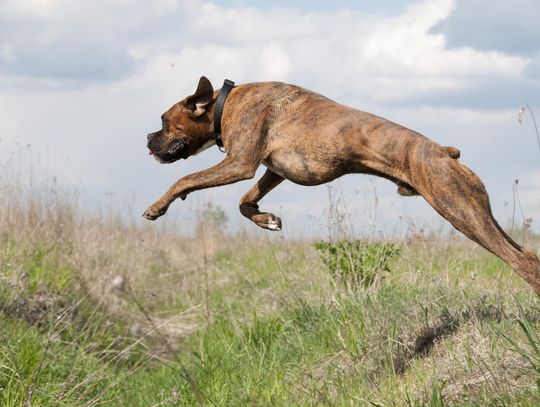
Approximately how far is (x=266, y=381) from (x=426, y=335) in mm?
1224

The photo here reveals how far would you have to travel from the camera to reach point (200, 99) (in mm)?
6684

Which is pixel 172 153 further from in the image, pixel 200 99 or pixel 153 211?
pixel 153 211

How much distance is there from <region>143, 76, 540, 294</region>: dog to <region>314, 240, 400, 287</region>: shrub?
1.13 meters

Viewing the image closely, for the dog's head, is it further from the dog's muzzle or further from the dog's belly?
the dog's belly

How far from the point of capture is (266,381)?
6219 mm

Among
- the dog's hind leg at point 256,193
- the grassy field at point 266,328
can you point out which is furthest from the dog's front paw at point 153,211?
the dog's hind leg at point 256,193

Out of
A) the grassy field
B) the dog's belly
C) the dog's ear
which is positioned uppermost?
the dog's ear

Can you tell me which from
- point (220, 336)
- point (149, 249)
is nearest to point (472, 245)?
point (220, 336)

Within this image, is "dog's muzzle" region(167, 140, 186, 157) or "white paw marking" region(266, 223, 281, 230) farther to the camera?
"dog's muzzle" region(167, 140, 186, 157)

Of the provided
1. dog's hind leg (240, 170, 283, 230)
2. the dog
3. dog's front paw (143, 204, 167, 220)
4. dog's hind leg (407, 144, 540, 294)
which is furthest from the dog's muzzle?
dog's hind leg (407, 144, 540, 294)

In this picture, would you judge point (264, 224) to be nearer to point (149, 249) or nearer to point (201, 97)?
point (201, 97)

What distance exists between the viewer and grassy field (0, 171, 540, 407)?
17.0 feet

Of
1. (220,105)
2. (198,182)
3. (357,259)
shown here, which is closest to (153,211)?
(198,182)

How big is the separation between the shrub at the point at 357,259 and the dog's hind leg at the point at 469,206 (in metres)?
1.77
